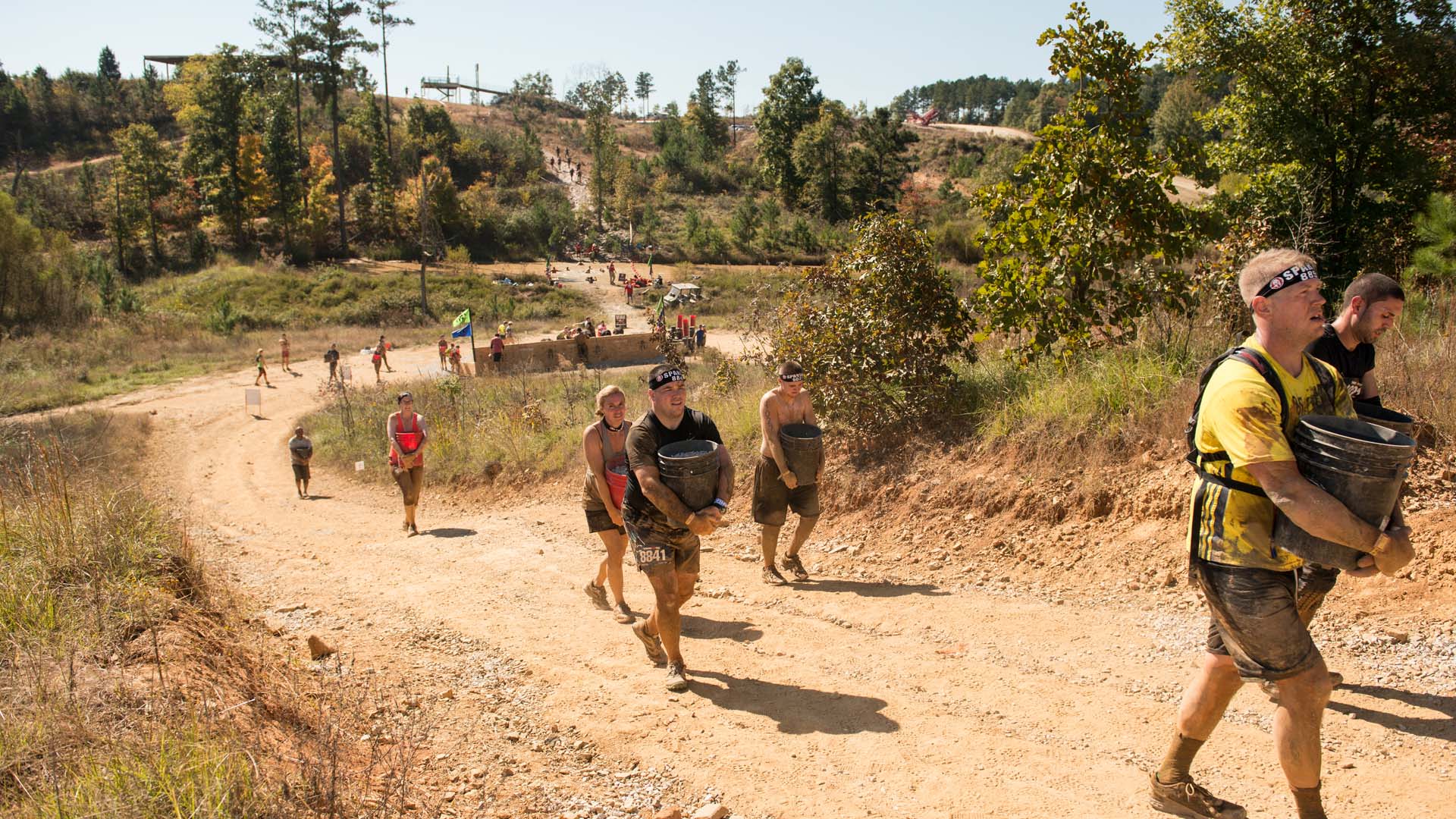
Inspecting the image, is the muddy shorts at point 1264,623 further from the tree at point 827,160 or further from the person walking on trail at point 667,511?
the tree at point 827,160

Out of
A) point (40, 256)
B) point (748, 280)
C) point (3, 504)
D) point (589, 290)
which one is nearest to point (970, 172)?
point (748, 280)

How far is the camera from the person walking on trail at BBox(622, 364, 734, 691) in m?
5.28

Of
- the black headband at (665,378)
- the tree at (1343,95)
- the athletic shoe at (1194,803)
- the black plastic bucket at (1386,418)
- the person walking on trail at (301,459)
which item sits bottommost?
the person walking on trail at (301,459)

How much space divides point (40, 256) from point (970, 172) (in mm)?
62614

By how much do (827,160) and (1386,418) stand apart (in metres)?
66.7

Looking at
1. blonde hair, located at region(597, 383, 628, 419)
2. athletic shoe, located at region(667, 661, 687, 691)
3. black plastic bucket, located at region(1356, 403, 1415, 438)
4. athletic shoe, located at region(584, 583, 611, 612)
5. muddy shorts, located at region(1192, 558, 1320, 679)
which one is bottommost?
athletic shoe, located at region(584, 583, 611, 612)

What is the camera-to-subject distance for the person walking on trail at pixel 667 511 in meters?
5.28

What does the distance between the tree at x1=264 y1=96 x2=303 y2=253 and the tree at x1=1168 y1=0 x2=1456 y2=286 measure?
57806 millimetres

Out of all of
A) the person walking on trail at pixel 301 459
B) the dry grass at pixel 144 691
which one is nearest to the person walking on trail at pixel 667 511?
the dry grass at pixel 144 691

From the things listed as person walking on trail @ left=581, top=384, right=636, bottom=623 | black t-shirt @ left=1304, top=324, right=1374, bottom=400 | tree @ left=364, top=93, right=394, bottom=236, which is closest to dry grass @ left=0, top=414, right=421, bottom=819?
person walking on trail @ left=581, top=384, right=636, bottom=623

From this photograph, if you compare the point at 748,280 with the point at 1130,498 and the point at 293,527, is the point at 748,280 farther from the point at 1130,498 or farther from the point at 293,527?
the point at 1130,498

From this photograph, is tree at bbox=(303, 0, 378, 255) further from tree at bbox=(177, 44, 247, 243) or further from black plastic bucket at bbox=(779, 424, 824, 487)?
black plastic bucket at bbox=(779, 424, 824, 487)

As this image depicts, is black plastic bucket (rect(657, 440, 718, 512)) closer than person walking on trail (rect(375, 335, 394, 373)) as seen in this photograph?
Yes

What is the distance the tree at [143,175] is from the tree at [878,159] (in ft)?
149
